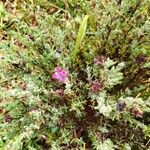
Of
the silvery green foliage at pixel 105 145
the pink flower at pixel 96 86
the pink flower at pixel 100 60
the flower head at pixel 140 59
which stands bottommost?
the silvery green foliage at pixel 105 145

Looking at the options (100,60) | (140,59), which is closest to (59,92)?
(100,60)

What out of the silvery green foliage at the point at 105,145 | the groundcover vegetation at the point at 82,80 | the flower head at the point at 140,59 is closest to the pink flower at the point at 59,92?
the groundcover vegetation at the point at 82,80

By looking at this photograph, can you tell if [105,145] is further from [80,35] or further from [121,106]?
[80,35]

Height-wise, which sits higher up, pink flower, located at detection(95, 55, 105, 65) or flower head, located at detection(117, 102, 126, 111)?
pink flower, located at detection(95, 55, 105, 65)

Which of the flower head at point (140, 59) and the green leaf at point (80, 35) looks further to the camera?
the flower head at point (140, 59)

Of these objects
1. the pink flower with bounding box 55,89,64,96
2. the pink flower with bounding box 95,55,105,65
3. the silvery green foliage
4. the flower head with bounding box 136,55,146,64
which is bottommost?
the silvery green foliage

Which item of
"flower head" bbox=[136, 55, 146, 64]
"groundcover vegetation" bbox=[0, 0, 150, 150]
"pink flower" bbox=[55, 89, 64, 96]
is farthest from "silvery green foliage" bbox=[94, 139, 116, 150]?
"flower head" bbox=[136, 55, 146, 64]

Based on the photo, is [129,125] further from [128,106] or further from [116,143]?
[128,106]

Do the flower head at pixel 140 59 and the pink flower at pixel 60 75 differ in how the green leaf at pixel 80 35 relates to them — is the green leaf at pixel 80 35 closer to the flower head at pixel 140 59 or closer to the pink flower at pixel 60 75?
the pink flower at pixel 60 75

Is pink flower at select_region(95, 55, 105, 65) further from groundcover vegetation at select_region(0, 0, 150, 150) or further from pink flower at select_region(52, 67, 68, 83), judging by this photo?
pink flower at select_region(52, 67, 68, 83)
